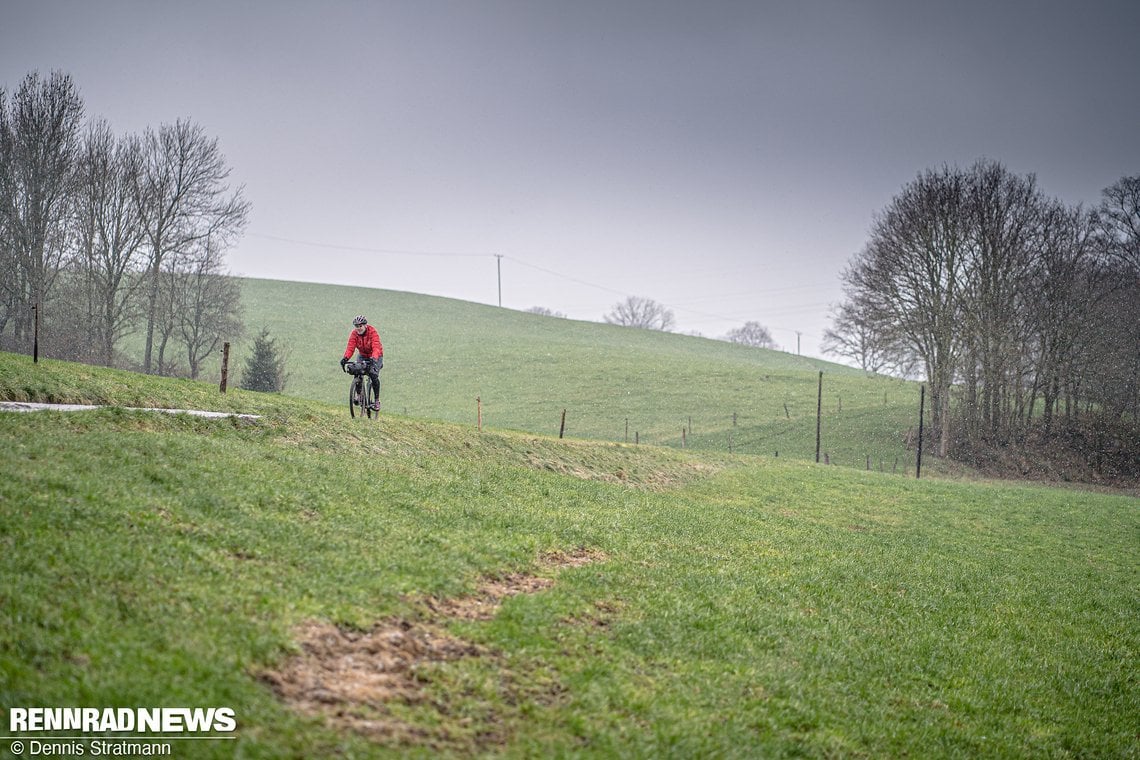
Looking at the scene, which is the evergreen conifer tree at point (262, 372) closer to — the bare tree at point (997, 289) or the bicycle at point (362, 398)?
the bicycle at point (362, 398)

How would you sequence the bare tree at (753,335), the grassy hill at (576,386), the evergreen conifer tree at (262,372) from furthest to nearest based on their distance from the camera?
the bare tree at (753,335), the grassy hill at (576,386), the evergreen conifer tree at (262,372)

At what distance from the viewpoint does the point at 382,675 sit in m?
7.23

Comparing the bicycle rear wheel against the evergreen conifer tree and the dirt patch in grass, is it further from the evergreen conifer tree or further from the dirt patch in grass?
the evergreen conifer tree

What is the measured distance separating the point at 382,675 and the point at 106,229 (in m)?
45.6

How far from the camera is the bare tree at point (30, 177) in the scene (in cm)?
3891

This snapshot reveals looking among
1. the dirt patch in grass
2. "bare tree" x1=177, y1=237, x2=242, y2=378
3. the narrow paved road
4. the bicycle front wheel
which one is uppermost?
"bare tree" x1=177, y1=237, x2=242, y2=378

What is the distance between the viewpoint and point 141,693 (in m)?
5.91

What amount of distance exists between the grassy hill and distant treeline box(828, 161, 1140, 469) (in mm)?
6339

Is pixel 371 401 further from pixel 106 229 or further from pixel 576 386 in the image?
pixel 576 386

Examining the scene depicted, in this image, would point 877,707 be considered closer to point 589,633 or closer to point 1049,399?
point 589,633

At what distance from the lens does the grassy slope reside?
6719mm

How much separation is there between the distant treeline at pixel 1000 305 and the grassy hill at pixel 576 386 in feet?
20.8

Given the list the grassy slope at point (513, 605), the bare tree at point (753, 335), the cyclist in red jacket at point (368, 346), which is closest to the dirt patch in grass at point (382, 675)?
the grassy slope at point (513, 605)

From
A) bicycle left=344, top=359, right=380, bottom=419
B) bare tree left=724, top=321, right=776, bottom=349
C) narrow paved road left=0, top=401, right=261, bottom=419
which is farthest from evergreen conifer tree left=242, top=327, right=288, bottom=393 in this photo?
bare tree left=724, top=321, right=776, bottom=349
